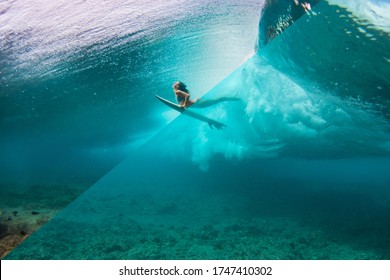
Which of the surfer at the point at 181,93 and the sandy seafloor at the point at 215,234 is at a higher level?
the surfer at the point at 181,93

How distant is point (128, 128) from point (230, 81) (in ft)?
51.0

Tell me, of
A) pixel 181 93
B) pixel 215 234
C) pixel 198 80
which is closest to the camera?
pixel 181 93

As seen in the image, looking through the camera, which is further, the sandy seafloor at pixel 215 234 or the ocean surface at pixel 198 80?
the sandy seafloor at pixel 215 234

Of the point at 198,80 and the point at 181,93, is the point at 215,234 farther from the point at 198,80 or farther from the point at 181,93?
the point at 198,80

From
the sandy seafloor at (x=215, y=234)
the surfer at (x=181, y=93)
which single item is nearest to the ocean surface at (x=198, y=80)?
the sandy seafloor at (x=215, y=234)

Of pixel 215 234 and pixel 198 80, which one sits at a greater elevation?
pixel 198 80

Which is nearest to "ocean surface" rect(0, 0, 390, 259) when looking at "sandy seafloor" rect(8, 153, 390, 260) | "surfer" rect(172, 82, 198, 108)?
"sandy seafloor" rect(8, 153, 390, 260)

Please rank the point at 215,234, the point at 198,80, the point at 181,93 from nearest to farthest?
the point at 181,93 < the point at 215,234 < the point at 198,80

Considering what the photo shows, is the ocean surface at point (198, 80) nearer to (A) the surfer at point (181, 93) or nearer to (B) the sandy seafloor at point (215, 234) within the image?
(B) the sandy seafloor at point (215, 234)

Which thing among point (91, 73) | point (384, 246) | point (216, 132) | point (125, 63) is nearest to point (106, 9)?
point (125, 63)

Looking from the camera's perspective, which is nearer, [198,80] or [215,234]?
[215,234]

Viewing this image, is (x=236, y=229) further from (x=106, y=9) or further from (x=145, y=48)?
(x=106, y=9)

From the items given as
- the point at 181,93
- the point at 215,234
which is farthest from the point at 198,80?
the point at 215,234

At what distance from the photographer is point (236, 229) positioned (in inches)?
364
